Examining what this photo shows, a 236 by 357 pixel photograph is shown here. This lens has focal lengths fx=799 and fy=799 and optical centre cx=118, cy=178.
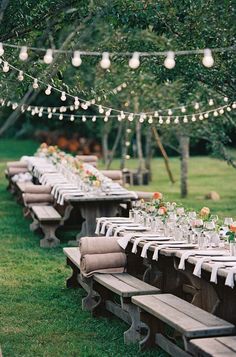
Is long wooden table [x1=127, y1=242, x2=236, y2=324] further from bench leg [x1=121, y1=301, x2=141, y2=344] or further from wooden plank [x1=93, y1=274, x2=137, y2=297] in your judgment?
bench leg [x1=121, y1=301, x2=141, y2=344]

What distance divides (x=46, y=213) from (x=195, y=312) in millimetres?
7007

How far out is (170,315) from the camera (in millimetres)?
6750

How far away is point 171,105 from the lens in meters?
18.2

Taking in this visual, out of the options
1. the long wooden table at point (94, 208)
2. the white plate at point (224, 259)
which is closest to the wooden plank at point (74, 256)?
the white plate at point (224, 259)

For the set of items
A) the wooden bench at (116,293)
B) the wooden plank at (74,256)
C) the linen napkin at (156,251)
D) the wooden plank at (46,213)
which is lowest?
the wooden bench at (116,293)

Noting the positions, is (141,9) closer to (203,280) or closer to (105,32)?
(203,280)

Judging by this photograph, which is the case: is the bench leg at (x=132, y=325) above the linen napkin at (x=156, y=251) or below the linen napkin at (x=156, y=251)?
below

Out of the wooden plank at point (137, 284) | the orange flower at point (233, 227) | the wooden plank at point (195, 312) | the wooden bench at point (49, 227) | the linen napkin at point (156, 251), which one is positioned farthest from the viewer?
the wooden bench at point (49, 227)

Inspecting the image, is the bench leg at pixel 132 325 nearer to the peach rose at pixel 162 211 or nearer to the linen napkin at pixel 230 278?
the linen napkin at pixel 230 278

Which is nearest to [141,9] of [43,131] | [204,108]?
[204,108]

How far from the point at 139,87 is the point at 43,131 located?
833 inches

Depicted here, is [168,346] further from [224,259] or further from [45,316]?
[45,316]

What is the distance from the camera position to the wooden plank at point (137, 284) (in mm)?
7773

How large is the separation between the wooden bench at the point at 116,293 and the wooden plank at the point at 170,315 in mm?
317
